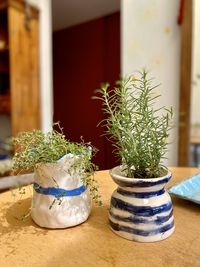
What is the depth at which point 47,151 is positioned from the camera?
1.84 feet

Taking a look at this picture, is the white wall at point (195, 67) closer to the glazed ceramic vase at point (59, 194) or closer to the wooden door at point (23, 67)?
the wooden door at point (23, 67)

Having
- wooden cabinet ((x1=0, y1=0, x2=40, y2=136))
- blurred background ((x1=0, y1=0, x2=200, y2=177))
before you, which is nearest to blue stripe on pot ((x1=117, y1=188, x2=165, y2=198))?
blurred background ((x1=0, y1=0, x2=200, y2=177))

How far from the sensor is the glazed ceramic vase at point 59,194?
551mm

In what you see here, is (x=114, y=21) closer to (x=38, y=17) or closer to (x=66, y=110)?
(x=38, y=17)

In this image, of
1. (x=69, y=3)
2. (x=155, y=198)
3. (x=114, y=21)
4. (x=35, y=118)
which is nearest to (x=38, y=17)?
(x=69, y=3)

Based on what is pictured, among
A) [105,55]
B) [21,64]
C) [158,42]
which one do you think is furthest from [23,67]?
[105,55]

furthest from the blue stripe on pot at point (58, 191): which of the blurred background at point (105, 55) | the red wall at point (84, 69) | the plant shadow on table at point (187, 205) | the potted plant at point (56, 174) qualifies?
the red wall at point (84, 69)

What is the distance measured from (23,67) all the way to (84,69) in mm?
1362

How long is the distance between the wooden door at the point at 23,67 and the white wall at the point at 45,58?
0.05 m

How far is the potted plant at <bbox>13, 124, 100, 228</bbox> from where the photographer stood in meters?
0.55

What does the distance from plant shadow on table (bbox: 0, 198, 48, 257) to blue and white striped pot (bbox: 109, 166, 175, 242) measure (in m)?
0.17

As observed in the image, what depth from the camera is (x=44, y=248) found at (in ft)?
1.63

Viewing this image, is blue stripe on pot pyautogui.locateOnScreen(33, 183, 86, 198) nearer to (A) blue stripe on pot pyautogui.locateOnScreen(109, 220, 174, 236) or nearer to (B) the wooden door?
(A) blue stripe on pot pyautogui.locateOnScreen(109, 220, 174, 236)

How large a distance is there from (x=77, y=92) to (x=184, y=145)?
2049mm
